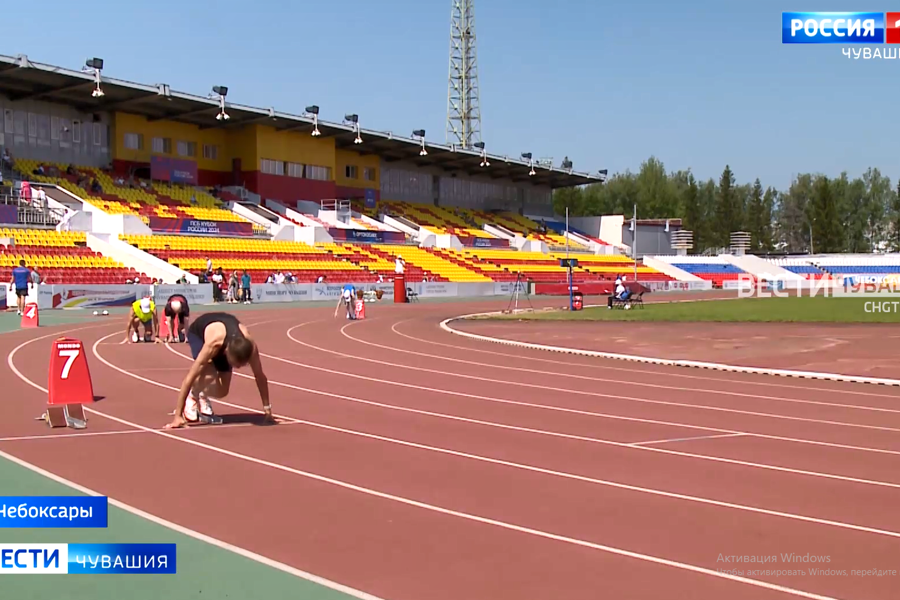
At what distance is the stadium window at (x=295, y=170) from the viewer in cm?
6481

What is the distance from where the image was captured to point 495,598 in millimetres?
5211

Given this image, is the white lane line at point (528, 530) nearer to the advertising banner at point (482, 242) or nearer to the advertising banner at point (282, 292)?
the advertising banner at point (282, 292)

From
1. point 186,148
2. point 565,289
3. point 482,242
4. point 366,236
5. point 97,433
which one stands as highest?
point 186,148

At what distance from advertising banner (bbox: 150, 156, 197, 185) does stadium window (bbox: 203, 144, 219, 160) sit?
2057mm

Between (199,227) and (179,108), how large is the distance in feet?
30.0

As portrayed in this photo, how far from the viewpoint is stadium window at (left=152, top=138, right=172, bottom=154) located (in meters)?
58.2

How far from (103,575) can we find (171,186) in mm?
54655

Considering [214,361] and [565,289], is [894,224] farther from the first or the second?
[214,361]

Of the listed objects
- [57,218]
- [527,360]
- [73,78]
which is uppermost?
[73,78]

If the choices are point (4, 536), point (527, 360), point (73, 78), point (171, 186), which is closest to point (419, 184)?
point (171, 186)

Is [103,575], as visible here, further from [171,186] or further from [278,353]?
[171,186]

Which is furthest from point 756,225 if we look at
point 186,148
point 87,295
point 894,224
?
point 87,295

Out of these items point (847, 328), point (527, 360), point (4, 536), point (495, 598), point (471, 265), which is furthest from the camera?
point (471, 265)

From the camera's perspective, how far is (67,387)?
424 inches
